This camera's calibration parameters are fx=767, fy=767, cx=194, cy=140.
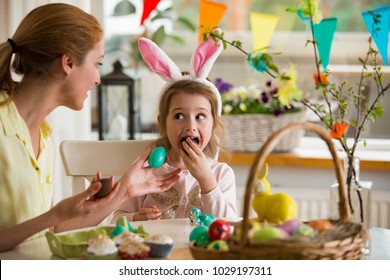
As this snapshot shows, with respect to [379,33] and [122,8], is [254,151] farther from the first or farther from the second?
[379,33]

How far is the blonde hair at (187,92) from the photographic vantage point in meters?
2.15

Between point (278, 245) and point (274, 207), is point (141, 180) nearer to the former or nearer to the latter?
point (274, 207)

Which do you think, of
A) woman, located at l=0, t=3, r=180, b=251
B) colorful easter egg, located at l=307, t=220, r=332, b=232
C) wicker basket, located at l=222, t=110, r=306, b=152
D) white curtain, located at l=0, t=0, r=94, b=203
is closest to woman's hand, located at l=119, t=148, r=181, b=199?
woman, located at l=0, t=3, r=180, b=251

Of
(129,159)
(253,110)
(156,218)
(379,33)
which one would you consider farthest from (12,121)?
(253,110)

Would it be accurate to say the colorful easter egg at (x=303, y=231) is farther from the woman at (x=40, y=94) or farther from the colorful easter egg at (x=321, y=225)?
the woman at (x=40, y=94)

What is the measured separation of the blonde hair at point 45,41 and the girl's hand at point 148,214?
0.41 metres

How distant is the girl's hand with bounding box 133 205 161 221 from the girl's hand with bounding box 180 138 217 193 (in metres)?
0.14

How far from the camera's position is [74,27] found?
1.78 meters

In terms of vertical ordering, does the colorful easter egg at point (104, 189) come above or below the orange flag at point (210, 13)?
below

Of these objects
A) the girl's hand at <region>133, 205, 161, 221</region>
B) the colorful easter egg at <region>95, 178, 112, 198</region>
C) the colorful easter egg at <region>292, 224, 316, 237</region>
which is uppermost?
the colorful easter egg at <region>95, 178, 112, 198</region>

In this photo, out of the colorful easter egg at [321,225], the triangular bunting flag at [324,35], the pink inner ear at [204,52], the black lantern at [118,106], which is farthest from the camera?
the black lantern at [118,106]

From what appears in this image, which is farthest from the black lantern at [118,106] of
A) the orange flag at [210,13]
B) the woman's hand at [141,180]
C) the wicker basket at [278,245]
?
the wicker basket at [278,245]

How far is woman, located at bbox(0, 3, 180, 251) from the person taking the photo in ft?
5.68

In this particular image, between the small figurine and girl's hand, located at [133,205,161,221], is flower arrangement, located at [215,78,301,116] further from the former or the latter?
the small figurine
